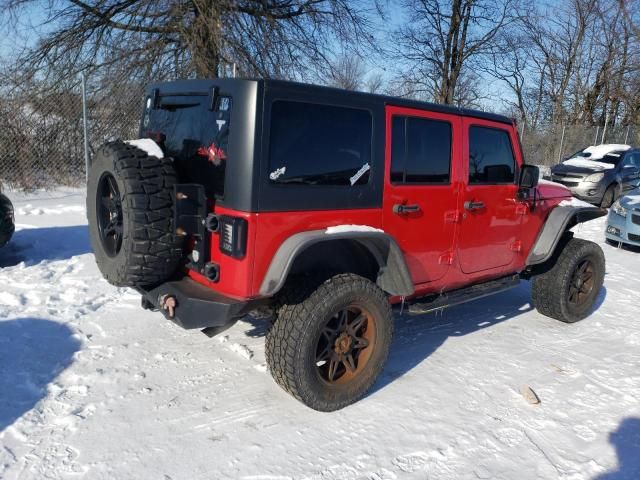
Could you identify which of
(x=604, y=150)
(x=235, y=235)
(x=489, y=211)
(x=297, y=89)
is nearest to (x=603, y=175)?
(x=604, y=150)

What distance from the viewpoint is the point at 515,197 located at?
4230mm

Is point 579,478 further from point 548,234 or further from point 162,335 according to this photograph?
point 162,335

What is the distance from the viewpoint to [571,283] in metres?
4.96

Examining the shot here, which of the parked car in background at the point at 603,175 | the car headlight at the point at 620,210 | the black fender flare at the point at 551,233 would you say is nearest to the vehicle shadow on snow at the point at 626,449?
the black fender flare at the point at 551,233

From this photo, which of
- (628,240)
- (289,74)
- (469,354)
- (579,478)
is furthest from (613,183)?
(579,478)

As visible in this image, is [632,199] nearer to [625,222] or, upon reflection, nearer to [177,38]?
[625,222]

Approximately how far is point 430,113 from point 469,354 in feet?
6.53

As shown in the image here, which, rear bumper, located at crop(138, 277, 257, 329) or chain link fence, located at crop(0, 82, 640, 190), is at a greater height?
chain link fence, located at crop(0, 82, 640, 190)

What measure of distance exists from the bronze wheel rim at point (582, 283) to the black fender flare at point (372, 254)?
2.57 m

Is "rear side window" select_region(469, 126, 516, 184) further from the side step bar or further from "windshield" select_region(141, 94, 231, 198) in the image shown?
"windshield" select_region(141, 94, 231, 198)

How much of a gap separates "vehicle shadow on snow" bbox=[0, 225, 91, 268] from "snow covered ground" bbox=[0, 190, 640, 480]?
818mm

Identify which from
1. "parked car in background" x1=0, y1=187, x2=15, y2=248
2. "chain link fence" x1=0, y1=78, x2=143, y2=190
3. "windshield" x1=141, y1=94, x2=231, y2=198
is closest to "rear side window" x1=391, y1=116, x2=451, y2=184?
"windshield" x1=141, y1=94, x2=231, y2=198

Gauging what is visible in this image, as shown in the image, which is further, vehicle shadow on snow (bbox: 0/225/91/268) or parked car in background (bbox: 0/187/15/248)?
vehicle shadow on snow (bbox: 0/225/91/268)

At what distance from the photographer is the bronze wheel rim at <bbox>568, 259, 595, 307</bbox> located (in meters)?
4.97
